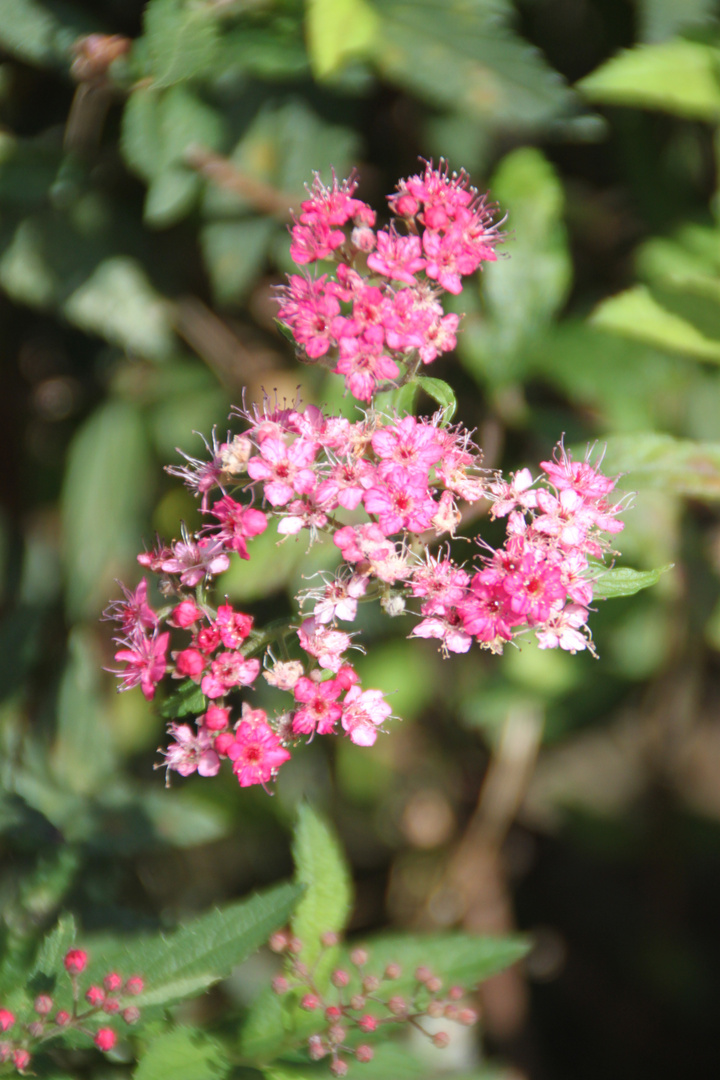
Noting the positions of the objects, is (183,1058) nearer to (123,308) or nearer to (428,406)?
(428,406)

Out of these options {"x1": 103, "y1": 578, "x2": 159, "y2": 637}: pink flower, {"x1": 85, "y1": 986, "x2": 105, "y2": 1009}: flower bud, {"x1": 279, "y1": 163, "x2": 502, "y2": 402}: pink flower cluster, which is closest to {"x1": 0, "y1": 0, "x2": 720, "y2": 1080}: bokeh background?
{"x1": 279, "y1": 163, "x2": 502, "y2": 402}: pink flower cluster

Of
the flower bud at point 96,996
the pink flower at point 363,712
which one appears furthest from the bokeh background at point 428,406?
the pink flower at point 363,712

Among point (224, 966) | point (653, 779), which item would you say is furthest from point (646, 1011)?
point (224, 966)

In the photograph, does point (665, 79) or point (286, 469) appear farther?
point (665, 79)

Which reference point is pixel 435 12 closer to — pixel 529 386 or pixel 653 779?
pixel 529 386

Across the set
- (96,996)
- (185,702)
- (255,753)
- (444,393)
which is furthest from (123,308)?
(96,996)

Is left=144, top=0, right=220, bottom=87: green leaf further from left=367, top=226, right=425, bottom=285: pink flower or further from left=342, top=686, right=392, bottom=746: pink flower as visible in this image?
left=342, top=686, right=392, bottom=746: pink flower
